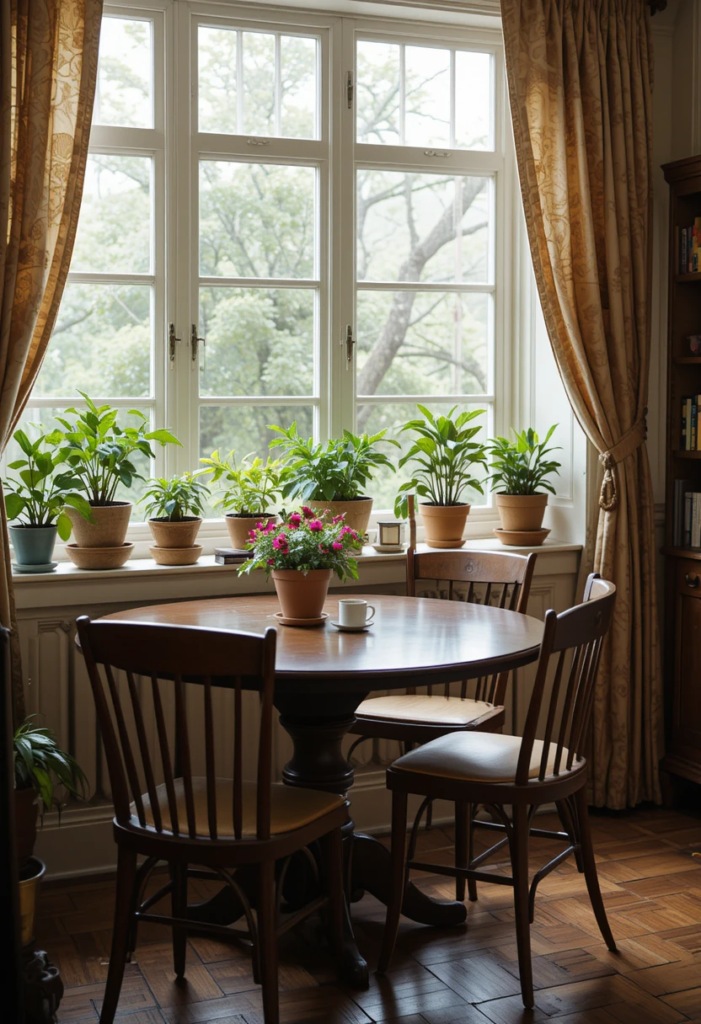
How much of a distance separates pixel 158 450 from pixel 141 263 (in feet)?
2.07

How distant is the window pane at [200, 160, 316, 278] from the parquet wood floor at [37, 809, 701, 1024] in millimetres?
2067

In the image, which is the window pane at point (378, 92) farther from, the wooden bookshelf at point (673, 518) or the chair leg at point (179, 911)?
the chair leg at point (179, 911)

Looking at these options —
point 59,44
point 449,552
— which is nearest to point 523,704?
point 449,552

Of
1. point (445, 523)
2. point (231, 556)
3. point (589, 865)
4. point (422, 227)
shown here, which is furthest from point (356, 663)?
point (422, 227)

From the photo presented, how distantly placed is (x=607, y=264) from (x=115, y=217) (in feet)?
5.56

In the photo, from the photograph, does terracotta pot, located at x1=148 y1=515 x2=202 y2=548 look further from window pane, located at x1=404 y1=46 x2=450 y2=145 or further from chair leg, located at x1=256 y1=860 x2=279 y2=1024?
window pane, located at x1=404 y1=46 x2=450 y2=145

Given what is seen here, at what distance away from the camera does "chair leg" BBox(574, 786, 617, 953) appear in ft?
8.71

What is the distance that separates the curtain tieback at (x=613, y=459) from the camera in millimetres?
3738

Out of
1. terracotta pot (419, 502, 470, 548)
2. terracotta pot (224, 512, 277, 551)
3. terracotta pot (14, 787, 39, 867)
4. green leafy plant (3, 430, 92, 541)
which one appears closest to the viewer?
terracotta pot (14, 787, 39, 867)

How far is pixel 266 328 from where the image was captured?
3.75 metres

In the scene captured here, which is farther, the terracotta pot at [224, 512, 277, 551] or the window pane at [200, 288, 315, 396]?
the window pane at [200, 288, 315, 396]

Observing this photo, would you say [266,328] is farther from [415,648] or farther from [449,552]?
[415,648]

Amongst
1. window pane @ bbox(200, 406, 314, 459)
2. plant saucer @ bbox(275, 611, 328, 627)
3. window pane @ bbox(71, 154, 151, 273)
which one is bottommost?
plant saucer @ bbox(275, 611, 328, 627)

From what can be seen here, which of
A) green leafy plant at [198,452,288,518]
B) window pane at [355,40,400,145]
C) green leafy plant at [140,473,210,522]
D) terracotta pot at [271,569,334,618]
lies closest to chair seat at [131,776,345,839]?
terracotta pot at [271,569,334,618]
